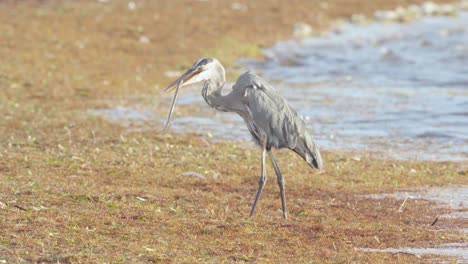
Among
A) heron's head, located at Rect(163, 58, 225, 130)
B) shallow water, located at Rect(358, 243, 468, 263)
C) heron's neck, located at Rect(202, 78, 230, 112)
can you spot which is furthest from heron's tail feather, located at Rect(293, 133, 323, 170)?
shallow water, located at Rect(358, 243, 468, 263)

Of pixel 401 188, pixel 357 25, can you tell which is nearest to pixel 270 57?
pixel 357 25

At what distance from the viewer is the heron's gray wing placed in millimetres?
9125

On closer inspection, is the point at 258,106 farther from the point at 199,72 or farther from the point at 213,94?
the point at 199,72

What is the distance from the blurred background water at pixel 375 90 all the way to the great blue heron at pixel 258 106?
4352 millimetres

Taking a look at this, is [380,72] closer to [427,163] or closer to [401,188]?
[427,163]

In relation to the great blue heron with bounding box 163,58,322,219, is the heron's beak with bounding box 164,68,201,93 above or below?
above

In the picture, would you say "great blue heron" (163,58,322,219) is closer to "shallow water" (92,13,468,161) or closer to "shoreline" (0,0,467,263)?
"shoreline" (0,0,467,263)

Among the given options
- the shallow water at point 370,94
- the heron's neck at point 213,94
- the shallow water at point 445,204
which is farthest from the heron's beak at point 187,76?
the shallow water at point 370,94

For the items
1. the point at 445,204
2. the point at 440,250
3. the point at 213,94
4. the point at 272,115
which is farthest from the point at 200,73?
the point at 445,204

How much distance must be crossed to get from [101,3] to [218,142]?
16425 millimetres

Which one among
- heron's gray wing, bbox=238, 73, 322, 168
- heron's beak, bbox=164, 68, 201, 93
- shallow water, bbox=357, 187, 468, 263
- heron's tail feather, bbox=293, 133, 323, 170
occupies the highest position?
heron's beak, bbox=164, 68, 201, 93

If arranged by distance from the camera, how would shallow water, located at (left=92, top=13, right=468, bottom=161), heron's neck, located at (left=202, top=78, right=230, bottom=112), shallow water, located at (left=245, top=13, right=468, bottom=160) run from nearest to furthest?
heron's neck, located at (left=202, top=78, right=230, bottom=112), shallow water, located at (left=92, top=13, right=468, bottom=161), shallow water, located at (left=245, top=13, right=468, bottom=160)

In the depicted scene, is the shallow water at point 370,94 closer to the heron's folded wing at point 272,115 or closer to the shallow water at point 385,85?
the shallow water at point 385,85

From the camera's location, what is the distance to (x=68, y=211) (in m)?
8.46
